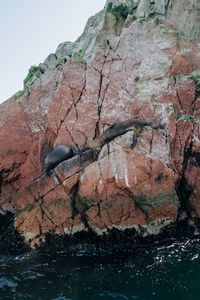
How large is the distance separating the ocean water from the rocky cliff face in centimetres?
85

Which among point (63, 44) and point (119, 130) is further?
point (63, 44)

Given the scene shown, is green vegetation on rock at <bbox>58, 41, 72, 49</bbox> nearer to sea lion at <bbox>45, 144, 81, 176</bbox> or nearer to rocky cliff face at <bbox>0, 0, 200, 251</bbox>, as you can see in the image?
rocky cliff face at <bbox>0, 0, 200, 251</bbox>

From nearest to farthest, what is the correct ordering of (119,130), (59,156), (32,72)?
(119,130)
(59,156)
(32,72)

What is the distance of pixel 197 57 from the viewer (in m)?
9.26

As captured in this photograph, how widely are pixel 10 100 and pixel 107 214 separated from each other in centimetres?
827

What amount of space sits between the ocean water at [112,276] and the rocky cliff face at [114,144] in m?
0.85

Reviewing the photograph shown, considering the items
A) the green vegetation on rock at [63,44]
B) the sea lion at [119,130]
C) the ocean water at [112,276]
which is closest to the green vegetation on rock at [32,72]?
the green vegetation on rock at [63,44]

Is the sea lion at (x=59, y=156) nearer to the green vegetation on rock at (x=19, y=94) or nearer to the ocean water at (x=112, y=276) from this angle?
the ocean water at (x=112, y=276)

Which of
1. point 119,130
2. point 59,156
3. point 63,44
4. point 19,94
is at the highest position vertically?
point 63,44

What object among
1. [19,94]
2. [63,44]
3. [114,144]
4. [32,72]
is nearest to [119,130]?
[114,144]

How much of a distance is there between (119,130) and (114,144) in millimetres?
1005

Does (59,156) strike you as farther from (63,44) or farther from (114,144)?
(63,44)

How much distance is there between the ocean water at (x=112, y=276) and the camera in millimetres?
4203

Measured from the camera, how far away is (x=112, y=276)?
4891mm
